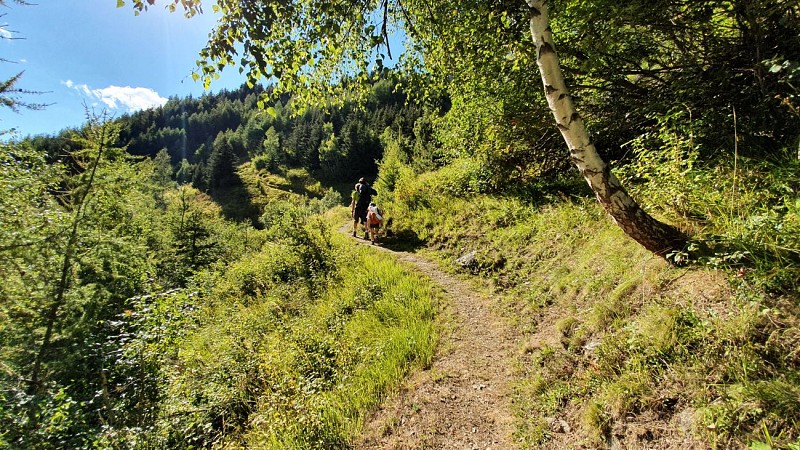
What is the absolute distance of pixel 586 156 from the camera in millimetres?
3816

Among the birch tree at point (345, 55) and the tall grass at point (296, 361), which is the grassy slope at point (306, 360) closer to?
the tall grass at point (296, 361)

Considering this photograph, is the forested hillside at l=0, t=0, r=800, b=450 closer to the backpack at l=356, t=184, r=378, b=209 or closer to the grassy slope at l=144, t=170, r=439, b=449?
the grassy slope at l=144, t=170, r=439, b=449

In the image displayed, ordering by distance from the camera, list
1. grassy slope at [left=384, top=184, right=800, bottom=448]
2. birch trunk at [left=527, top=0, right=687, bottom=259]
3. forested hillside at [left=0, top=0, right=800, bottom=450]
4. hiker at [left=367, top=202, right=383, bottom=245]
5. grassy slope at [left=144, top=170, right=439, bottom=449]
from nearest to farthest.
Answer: grassy slope at [left=384, top=184, right=800, bottom=448]
forested hillside at [left=0, top=0, right=800, bottom=450]
birch trunk at [left=527, top=0, right=687, bottom=259]
grassy slope at [left=144, top=170, right=439, bottom=449]
hiker at [left=367, top=202, right=383, bottom=245]

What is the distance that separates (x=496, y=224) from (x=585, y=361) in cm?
549

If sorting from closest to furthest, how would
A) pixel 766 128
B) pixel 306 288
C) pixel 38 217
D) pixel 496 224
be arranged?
pixel 766 128 → pixel 38 217 → pixel 496 224 → pixel 306 288

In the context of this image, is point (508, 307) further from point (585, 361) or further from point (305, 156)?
point (305, 156)

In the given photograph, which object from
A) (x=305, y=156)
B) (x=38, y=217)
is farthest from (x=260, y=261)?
(x=305, y=156)

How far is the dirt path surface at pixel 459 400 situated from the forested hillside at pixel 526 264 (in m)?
0.24

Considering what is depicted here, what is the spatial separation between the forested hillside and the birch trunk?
2 centimetres

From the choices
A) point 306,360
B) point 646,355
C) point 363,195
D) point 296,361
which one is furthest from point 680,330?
point 363,195

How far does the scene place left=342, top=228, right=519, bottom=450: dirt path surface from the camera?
403 centimetres

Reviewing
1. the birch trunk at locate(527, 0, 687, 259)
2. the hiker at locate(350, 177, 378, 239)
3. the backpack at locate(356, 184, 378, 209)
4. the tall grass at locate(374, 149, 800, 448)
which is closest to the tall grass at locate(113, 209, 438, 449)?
the tall grass at locate(374, 149, 800, 448)

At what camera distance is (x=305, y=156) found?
9888cm

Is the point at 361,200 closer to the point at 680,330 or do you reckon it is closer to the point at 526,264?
the point at 526,264
